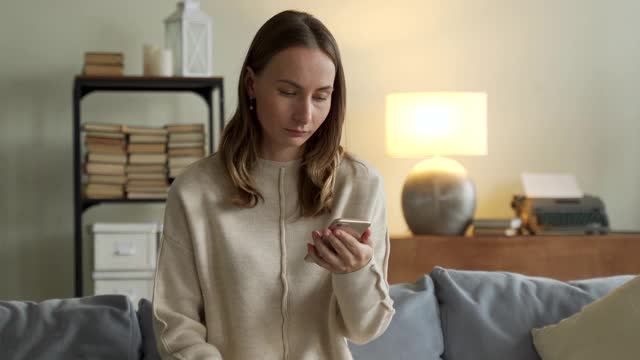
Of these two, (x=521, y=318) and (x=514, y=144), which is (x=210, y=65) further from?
(x=521, y=318)

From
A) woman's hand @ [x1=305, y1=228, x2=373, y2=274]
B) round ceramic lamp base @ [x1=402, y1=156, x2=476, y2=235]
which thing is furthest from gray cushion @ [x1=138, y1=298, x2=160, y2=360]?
round ceramic lamp base @ [x1=402, y1=156, x2=476, y2=235]

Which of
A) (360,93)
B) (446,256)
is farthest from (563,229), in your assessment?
(360,93)

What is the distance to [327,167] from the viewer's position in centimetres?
189

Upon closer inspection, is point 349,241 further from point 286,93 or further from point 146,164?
point 146,164

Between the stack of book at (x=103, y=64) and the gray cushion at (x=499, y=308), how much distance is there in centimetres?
187

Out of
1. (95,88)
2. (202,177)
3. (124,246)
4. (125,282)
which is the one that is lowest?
(125,282)

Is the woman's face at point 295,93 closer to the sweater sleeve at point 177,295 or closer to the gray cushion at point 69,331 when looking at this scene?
the sweater sleeve at point 177,295

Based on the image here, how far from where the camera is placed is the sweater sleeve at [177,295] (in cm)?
177

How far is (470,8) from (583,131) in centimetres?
75

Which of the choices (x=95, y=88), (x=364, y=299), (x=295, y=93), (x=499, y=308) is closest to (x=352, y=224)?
(x=364, y=299)

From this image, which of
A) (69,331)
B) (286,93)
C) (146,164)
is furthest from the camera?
(146,164)

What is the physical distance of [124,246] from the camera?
3.66 metres

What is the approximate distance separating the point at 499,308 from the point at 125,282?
176 cm

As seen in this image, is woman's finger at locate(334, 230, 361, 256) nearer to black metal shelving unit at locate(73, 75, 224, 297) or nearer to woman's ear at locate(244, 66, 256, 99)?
woman's ear at locate(244, 66, 256, 99)
